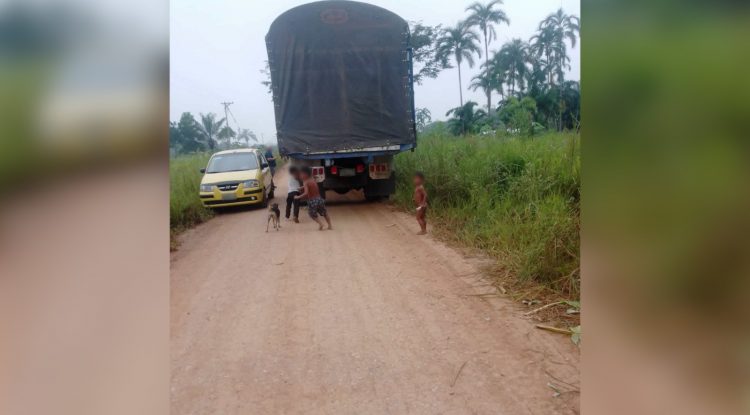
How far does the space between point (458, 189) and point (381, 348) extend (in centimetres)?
333

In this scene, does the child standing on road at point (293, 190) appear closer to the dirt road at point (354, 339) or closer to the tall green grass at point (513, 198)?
the tall green grass at point (513, 198)

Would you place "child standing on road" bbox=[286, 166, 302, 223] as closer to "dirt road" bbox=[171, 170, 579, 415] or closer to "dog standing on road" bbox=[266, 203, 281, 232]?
"dog standing on road" bbox=[266, 203, 281, 232]

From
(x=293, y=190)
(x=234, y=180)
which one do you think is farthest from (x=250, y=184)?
(x=293, y=190)

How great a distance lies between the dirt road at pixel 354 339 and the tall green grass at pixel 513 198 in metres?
0.44

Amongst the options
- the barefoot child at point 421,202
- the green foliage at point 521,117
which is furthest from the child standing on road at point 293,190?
the green foliage at point 521,117

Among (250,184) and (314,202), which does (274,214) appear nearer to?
(314,202)

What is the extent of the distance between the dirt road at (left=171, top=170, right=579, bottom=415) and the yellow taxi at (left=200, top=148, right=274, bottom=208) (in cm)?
221

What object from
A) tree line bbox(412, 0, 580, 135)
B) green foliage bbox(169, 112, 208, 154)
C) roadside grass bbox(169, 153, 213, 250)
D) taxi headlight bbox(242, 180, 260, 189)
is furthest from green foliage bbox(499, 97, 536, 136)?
green foliage bbox(169, 112, 208, 154)

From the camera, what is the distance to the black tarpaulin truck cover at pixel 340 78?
26.4 feet

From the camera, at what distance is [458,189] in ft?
21.1

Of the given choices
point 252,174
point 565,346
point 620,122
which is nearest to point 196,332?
point 565,346

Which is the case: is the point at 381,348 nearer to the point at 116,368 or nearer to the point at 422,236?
the point at 116,368

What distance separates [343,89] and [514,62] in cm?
514

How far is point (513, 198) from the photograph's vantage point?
570cm
